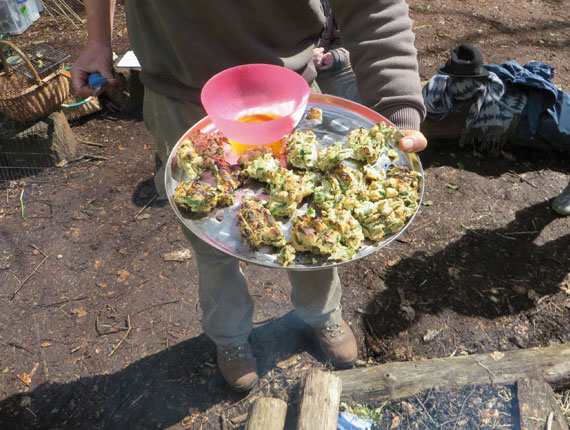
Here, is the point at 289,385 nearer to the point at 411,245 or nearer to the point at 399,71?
the point at 411,245

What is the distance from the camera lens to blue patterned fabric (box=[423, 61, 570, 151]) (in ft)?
12.4

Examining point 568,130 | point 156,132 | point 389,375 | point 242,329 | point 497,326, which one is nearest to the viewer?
point 156,132

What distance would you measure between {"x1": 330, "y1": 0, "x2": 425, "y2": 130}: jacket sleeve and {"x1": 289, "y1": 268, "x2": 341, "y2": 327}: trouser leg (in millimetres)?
809

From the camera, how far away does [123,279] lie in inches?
121

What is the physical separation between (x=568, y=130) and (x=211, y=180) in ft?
11.0

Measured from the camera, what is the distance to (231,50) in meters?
1.85

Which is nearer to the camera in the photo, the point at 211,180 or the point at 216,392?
the point at 211,180

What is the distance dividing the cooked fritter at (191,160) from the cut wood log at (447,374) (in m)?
1.22

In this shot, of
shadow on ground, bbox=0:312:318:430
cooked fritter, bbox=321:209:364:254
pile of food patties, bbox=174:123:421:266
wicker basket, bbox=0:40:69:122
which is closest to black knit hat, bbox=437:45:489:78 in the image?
pile of food patties, bbox=174:123:421:266

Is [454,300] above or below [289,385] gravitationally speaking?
below

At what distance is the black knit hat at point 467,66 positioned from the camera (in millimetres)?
3715

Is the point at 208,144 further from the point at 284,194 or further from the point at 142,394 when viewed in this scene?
the point at 142,394

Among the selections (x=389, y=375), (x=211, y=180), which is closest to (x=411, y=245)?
(x=389, y=375)

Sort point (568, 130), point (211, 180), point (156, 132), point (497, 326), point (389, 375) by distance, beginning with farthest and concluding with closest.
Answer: point (568, 130) → point (497, 326) → point (389, 375) → point (156, 132) → point (211, 180)
